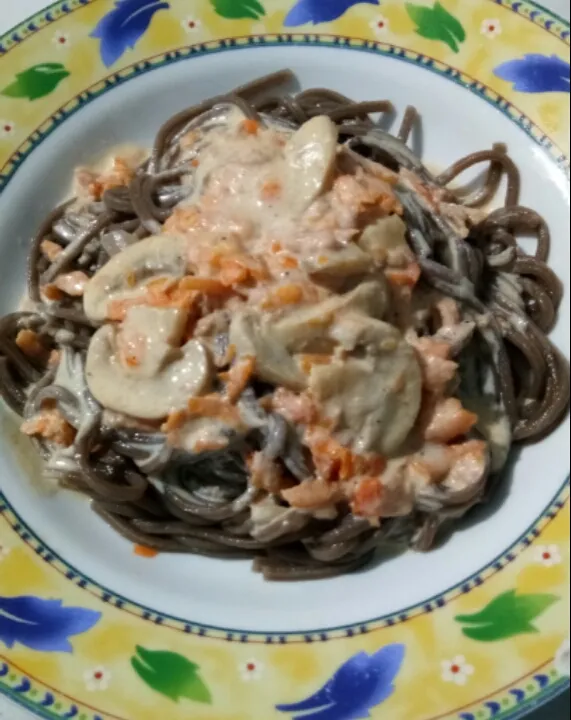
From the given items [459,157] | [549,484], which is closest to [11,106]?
[459,157]

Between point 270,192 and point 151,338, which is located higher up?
point 270,192

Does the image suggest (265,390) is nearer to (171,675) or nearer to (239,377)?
(239,377)

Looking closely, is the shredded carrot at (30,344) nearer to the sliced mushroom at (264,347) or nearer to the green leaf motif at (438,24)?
the sliced mushroom at (264,347)

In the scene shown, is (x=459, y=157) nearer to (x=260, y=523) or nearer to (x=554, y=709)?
(x=260, y=523)

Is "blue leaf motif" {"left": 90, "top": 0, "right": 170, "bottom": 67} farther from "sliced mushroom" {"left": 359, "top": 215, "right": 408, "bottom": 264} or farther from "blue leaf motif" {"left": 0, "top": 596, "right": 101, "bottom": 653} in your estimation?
"blue leaf motif" {"left": 0, "top": 596, "right": 101, "bottom": 653}

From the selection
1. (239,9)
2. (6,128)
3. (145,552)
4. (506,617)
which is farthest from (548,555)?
(6,128)

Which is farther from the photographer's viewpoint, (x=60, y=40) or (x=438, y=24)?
(x=60, y=40)

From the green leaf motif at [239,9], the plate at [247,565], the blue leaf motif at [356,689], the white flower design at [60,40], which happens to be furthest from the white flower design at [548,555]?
the white flower design at [60,40]

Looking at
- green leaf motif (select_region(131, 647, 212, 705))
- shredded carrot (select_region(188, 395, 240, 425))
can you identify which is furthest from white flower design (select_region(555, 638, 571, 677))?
shredded carrot (select_region(188, 395, 240, 425))
